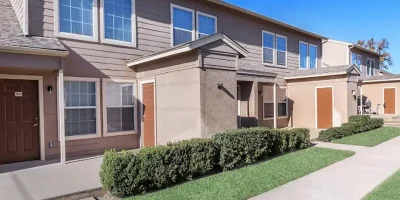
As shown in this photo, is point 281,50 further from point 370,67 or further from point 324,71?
point 370,67

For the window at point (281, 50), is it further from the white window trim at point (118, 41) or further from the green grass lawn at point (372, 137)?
the white window trim at point (118, 41)

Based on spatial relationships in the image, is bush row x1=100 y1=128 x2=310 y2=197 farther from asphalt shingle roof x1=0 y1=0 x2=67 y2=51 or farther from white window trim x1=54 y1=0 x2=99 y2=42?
white window trim x1=54 y1=0 x2=99 y2=42

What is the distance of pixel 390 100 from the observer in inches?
798

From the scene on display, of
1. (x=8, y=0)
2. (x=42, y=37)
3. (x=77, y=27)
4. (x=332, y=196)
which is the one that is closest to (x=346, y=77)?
(x=332, y=196)

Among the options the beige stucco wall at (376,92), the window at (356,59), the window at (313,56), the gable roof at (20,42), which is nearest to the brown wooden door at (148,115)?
the gable roof at (20,42)

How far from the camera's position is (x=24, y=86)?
7422 mm

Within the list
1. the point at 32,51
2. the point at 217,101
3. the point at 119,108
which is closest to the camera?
the point at 32,51

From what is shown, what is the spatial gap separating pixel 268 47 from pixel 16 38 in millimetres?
11815

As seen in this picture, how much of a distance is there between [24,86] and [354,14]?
22.5m

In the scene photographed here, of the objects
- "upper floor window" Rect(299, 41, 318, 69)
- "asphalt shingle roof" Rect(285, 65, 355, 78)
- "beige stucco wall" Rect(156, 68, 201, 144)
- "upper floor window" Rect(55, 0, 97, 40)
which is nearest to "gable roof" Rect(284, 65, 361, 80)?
"asphalt shingle roof" Rect(285, 65, 355, 78)

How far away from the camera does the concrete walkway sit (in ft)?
15.8

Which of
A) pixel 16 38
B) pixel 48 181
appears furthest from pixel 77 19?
pixel 48 181

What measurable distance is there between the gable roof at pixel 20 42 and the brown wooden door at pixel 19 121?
1.31 meters

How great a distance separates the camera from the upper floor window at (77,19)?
7.77 m
